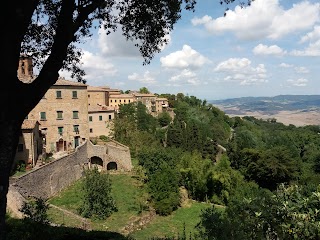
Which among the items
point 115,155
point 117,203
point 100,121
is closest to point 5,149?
point 117,203

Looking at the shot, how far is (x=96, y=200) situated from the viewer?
23.0 metres

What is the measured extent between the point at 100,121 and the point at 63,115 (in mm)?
12942

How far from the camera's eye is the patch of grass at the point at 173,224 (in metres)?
22.5

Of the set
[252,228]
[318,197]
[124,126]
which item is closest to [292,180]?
[124,126]

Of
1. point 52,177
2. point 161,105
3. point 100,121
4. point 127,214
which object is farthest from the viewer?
point 161,105

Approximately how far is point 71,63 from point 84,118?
30146 mm

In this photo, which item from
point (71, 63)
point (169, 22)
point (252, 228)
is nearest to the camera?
point (169, 22)

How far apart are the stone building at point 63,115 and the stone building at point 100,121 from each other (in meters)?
10.3

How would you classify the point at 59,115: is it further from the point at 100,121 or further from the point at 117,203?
the point at 117,203

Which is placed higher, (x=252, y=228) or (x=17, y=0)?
(x=17, y=0)

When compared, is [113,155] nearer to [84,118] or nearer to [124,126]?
[84,118]

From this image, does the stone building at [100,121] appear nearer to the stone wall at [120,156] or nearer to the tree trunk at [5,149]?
the stone wall at [120,156]

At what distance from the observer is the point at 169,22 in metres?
7.80

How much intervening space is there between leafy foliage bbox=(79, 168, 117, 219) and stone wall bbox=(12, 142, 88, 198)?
10.5ft
